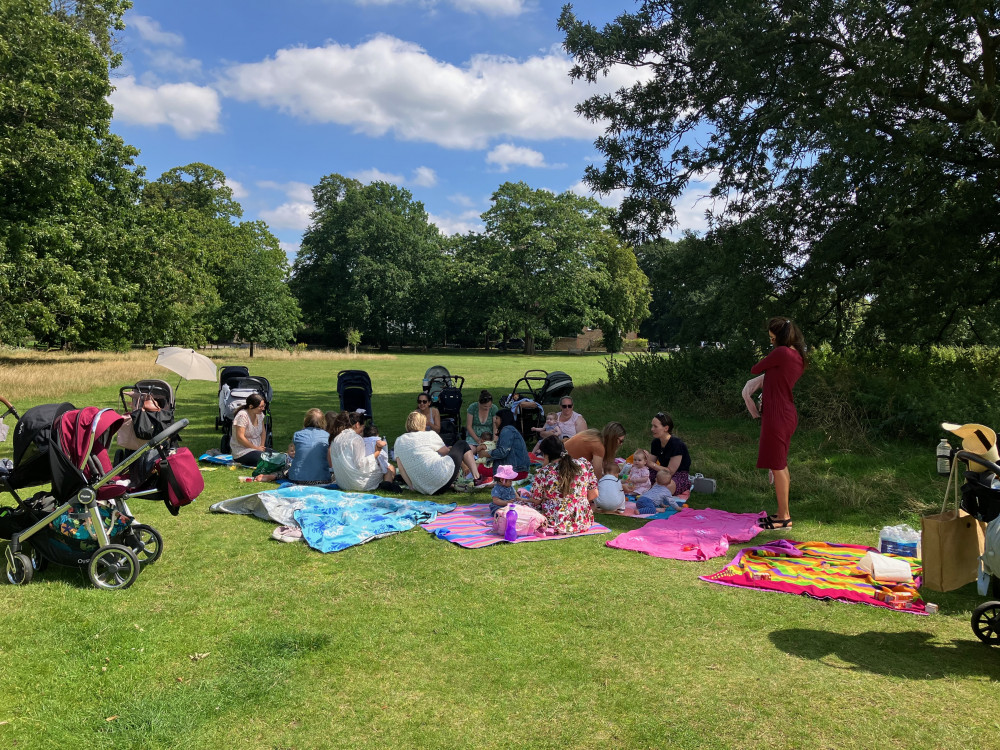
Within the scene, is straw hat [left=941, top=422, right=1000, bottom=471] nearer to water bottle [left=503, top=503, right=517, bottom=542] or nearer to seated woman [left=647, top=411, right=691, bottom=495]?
water bottle [left=503, top=503, right=517, bottom=542]

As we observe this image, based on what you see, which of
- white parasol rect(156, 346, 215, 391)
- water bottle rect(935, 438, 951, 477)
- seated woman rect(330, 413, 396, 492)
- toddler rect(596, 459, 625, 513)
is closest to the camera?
water bottle rect(935, 438, 951, 477)

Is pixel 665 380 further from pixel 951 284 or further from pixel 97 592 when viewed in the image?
pixel 97 592

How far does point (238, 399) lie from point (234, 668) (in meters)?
7.88

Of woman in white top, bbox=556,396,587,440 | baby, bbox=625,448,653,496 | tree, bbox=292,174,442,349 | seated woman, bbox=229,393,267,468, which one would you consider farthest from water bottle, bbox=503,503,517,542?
tree, bbox=292,174,442,349

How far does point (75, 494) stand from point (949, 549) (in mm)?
6046

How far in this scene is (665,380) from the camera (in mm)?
15016

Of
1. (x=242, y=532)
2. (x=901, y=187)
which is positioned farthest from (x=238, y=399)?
(x=901, y=187)

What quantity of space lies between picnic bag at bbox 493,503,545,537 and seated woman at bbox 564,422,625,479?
1.61 meters

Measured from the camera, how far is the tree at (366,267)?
5462 centimetres

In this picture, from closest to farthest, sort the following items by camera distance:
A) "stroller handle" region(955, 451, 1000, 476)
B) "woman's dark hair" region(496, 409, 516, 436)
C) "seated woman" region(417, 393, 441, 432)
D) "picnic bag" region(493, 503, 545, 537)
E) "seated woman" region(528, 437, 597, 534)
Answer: "stroller handle" region(955, 451, 1000, 476) → "picnic bag" region(493, 503, 545, 537) → "seated woman" region(528, 437, 597, 534) → "seated woman" region(417, 393, 441, 432) → "woman's dark hair" region(496, 409, 516, 436)

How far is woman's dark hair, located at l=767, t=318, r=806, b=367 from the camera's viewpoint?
646 centimetres

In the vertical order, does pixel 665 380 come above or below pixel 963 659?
above

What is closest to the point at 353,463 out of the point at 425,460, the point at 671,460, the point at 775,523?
the point at 425,460

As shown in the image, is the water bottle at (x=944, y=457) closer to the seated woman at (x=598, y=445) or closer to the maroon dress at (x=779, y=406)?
the maroon dress at (x=779, y=406)
